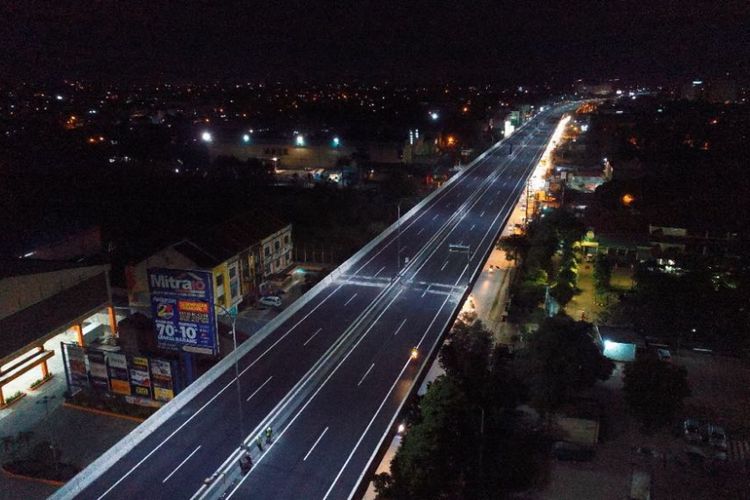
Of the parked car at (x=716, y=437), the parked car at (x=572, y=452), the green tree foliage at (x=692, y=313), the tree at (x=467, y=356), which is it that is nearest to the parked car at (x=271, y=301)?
the tree at (x=467, y=356)

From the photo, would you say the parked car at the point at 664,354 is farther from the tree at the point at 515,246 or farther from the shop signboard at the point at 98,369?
the shop signboard at the point at 98,369

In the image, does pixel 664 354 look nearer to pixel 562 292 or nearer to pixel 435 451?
pixel 562 292

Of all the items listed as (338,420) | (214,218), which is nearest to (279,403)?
(338,420)

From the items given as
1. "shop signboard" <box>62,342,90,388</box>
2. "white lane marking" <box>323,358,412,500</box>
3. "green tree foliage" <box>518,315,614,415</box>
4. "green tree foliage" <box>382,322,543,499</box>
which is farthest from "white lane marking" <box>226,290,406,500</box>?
"shop signboard" <box>62,342,90,388</box>

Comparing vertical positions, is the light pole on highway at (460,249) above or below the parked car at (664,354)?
above

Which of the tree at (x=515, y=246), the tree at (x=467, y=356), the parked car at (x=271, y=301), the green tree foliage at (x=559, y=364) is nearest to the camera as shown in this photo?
the tree at (x=467, y=356)

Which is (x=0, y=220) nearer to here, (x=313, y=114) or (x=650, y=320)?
(x=650, y=320)

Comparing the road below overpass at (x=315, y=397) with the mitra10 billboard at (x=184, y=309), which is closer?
the road below overpass at (x=315, y=397)

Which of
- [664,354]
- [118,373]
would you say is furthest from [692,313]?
[118,373]
